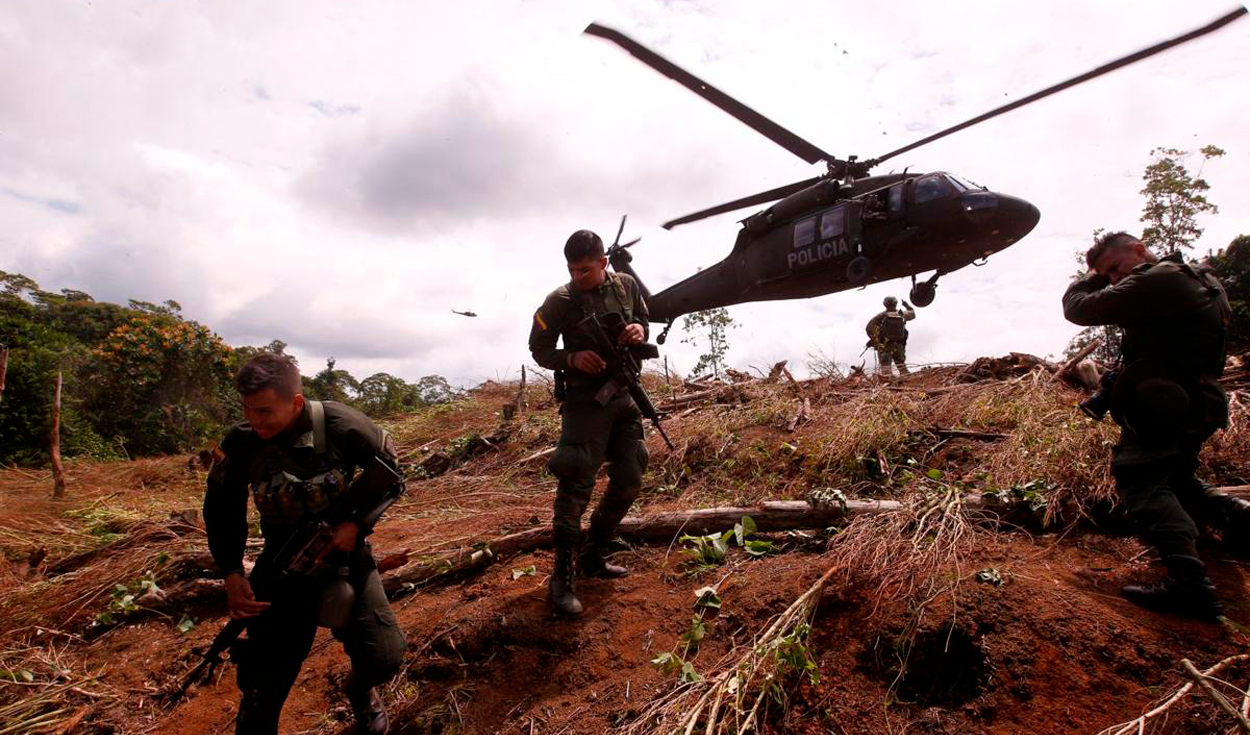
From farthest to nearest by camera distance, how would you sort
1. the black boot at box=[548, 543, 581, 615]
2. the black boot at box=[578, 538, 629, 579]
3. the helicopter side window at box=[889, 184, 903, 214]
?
1. the helicopter side window at box=[889, 184, 903, 214]
2. the black boot at box=[578, 538, 629, 579]
3. the black boot at box=[548, 543, 581, 615]

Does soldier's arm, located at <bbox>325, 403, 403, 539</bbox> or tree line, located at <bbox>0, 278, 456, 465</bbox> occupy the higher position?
tree line, located at <bbox>0, 278, 456, 465</bbox>

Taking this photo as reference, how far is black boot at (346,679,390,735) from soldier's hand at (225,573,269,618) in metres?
0.55

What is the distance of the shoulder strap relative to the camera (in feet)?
7.53

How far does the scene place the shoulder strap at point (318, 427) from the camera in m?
2.30

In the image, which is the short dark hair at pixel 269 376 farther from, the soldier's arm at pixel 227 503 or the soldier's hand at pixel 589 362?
the soldier's hand at pixel 589 362

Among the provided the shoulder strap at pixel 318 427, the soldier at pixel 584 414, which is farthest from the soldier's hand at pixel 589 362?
the shoulder strap at pixel 318 427

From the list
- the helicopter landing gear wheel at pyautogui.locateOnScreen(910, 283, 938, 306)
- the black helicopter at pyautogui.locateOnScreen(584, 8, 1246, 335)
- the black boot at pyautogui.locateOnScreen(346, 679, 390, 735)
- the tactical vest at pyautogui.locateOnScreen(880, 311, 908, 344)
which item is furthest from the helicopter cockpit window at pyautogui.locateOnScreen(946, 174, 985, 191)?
the black boot at pyautogui.locateOnScreen(346, 679, 390, 735)

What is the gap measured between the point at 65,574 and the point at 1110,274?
6983 mm

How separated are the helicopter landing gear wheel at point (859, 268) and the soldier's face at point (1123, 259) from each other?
4448mm

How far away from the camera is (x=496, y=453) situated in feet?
25.8

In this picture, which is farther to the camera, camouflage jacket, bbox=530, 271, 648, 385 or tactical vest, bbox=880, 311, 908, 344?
tactical vest, bbox=880, 311, 908, 344

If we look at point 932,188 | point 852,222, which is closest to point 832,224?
point 852,222

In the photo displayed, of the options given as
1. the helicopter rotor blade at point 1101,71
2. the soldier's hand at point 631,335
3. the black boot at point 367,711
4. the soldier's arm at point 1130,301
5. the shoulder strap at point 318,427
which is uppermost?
the helicopter rotor blade at point 1101,71

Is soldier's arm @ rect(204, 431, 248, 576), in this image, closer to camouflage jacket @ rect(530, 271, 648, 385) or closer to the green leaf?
camouflage jacket @ rect(530, 271, 648, 385)
